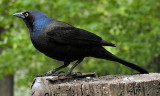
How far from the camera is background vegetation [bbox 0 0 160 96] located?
7.70m

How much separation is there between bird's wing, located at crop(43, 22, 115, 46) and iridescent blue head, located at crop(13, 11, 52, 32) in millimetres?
93

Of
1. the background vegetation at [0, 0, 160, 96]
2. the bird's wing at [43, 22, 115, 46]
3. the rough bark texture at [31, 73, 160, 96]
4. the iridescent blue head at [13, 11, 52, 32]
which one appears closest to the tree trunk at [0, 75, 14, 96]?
the background vegetation at [0, 0, 160, 96]

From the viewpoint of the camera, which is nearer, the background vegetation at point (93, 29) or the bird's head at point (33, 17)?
the bird's head at point (33, 17)

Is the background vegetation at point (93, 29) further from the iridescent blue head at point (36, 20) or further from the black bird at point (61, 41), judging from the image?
the black bird at point (61, 41)

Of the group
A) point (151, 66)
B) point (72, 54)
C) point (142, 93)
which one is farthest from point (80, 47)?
point (151, 66)

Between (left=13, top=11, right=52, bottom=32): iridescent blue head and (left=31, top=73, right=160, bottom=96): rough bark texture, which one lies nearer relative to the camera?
(left=31, top=73, right=160, bottom=96): rough bark texture

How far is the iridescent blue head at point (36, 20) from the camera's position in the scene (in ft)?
14.1

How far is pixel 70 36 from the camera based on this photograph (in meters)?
4.39

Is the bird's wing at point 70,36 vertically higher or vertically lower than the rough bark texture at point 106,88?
higher

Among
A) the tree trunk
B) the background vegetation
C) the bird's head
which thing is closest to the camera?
the bird's head

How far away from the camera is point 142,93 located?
133 inches

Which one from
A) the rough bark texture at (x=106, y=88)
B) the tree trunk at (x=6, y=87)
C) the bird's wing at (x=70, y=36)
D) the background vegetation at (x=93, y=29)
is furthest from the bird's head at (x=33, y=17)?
the tree trunk at (x=6, y=87)

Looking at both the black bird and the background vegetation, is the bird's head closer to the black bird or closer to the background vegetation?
the black bird

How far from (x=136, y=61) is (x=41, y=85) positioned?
579cm
